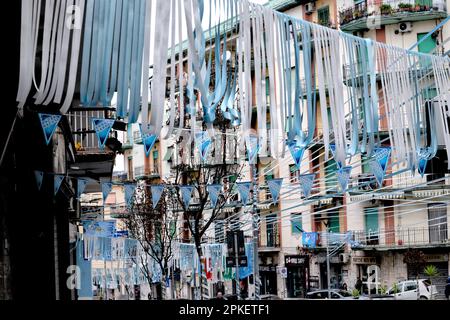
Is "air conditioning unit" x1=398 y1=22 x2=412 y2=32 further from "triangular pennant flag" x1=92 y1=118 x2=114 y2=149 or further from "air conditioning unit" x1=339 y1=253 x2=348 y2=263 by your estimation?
"triangular pennant flag" x1=92 y1=118 x2=114 y2=149

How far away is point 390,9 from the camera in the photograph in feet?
145

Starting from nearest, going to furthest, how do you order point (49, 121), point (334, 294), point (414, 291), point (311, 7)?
point (49, 121) → point (414, 291) → point (334, 294) → point (311, 7)

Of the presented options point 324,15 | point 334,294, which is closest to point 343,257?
point 334,294

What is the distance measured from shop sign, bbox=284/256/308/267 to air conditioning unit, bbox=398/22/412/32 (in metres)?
11.6

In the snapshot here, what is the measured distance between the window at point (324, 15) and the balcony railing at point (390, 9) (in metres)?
1.36

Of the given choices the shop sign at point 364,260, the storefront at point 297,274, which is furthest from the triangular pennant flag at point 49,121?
the storefront at point 297,274

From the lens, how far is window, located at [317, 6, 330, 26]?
47.2m

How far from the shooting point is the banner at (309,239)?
4757 centimetres

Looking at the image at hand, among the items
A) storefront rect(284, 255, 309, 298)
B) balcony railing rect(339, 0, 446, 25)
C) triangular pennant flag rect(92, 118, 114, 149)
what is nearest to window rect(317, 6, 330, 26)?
balcony railing rect(339, 0, 446, 25)

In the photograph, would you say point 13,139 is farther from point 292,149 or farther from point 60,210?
point 60,210

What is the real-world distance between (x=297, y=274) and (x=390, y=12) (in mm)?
13564

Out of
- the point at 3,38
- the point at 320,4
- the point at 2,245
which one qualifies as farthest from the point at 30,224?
the point at 320,4

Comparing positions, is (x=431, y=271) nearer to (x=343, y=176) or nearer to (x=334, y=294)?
(x=334, y=294)

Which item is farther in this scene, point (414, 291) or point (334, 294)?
point (334, 294)
